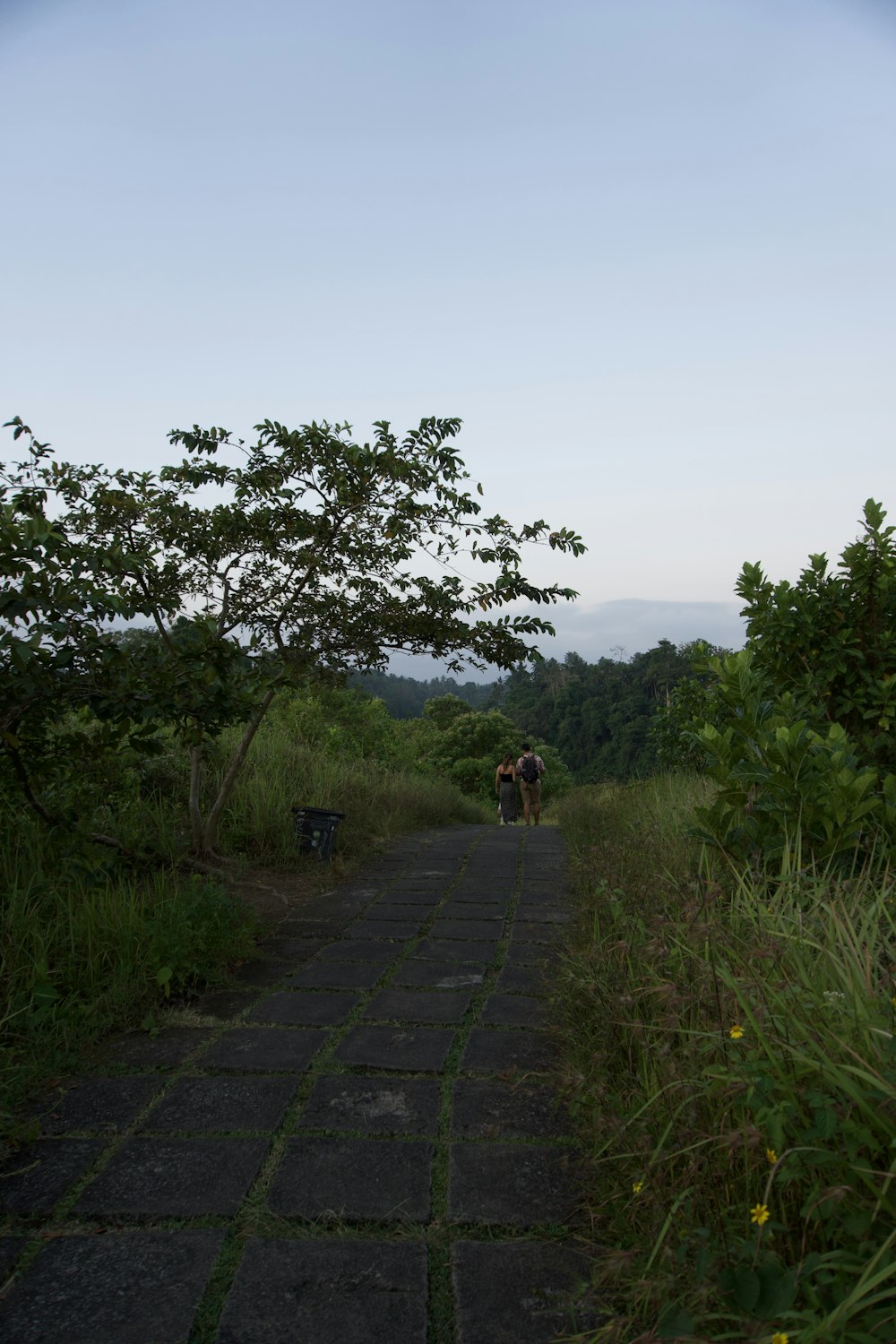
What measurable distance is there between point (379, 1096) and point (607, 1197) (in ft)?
2.90

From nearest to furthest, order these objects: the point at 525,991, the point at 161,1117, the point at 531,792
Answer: the point at 161,1117
the point at 525,991
the point at 531,792

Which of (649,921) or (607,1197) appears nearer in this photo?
(607,1197)

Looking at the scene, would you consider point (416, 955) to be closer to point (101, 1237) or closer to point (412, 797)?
point (101, 1237)

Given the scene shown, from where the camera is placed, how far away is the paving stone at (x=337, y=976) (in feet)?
12.0

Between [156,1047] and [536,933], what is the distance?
2.15 m

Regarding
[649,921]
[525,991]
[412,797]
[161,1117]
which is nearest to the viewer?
[161,1117]

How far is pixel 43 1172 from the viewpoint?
221 cm

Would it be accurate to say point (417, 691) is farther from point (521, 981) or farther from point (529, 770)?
point (521, 981)

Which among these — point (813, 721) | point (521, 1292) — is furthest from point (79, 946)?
point (813, 721)

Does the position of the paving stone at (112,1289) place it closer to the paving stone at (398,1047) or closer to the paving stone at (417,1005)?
the paving stone at (398,1047)

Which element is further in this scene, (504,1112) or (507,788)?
(507,788)

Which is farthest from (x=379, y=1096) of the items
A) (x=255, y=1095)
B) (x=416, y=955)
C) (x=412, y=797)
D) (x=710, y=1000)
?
(x=412, y=797)

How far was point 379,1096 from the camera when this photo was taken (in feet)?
8.55

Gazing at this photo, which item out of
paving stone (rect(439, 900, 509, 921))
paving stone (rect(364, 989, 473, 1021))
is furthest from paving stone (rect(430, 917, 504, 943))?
paving stone (rect(364, 989, 473, 1021))
